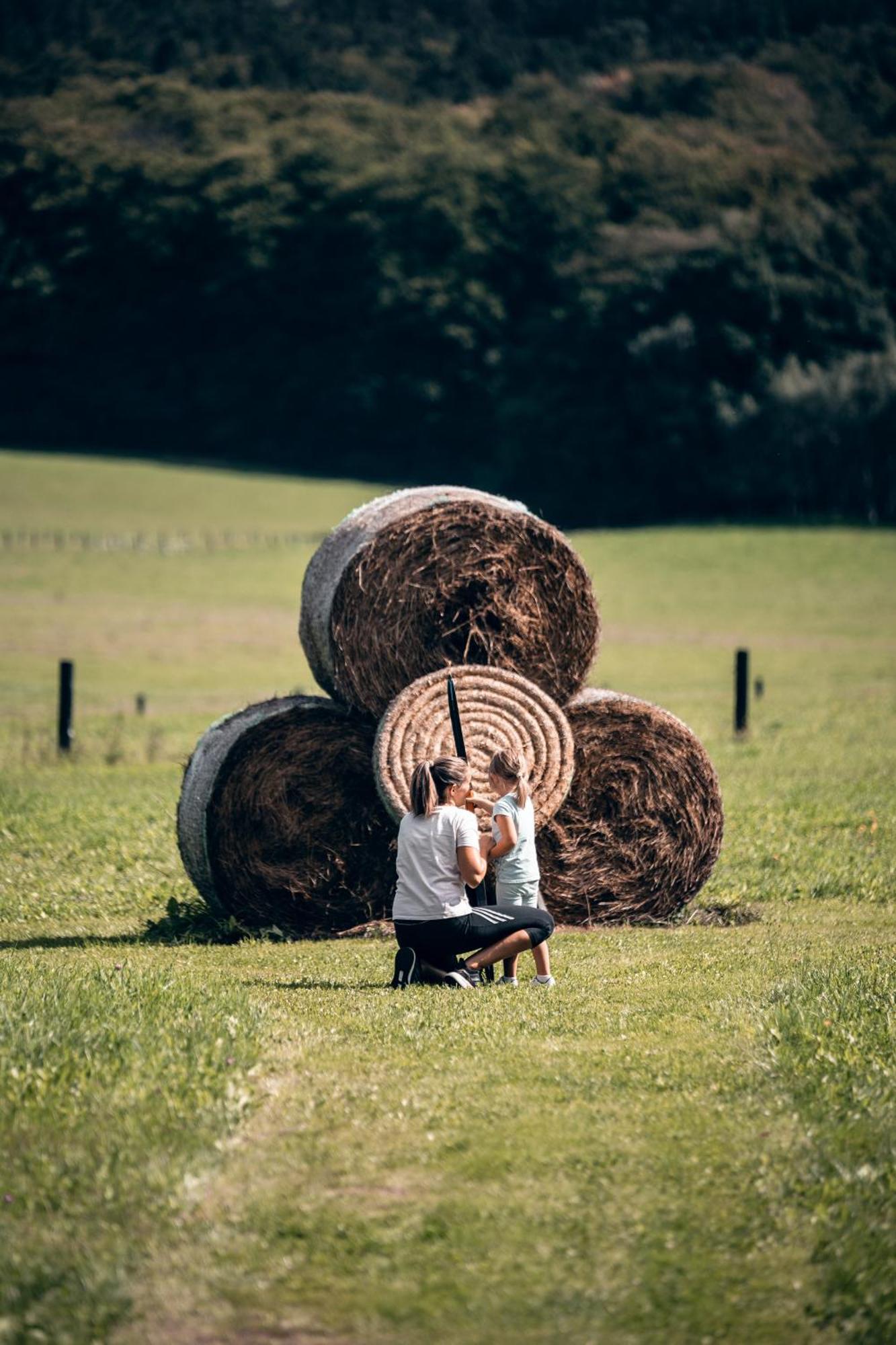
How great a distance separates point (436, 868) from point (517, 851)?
67 centimetres

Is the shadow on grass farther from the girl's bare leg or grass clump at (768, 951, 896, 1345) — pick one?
grass clump at (768, 951, 896, 1345)

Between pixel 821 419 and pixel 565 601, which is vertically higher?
pixel 821 419

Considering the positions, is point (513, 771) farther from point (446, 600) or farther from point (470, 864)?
point (446, 600)

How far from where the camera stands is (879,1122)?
20.4 ft

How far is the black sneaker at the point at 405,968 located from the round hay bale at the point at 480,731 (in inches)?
59.6

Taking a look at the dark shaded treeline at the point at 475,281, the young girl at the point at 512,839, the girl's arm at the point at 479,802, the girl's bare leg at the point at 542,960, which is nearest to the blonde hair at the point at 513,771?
the young girl at the point at 512,839

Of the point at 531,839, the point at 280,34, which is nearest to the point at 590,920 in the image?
the point at 531,839

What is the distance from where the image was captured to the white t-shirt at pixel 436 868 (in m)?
8.57

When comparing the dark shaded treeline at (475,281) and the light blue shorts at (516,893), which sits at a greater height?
the dark shaded treeline at (475,281)

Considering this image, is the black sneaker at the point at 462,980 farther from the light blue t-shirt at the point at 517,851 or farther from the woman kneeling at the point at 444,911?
the light blue t-shirt at the point at 517,851

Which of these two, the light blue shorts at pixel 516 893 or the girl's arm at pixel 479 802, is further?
the girl's arm at pixel 479 802

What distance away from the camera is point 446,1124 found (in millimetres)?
6230

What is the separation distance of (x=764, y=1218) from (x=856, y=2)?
15186 cm

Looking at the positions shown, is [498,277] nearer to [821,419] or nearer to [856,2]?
[821,419]
